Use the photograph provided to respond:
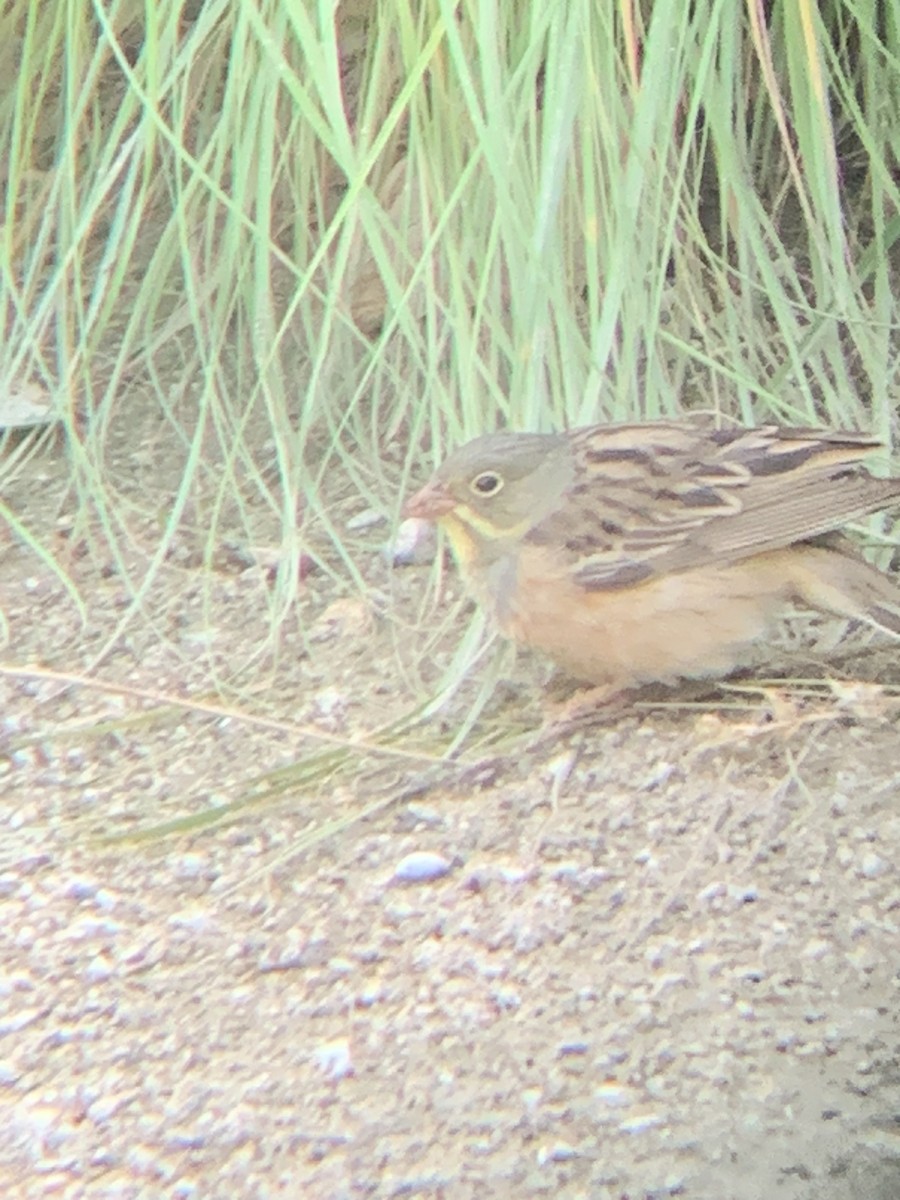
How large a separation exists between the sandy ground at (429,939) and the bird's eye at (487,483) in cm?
31

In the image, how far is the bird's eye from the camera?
10.0ft

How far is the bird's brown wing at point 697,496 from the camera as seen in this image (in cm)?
299

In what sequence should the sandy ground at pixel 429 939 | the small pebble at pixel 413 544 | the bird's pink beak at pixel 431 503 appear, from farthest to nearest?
1. the small pebble at pixel 413 544
2. the bird's pink beak at pixel 431 503
3. the sandy ground at pixel 429 939

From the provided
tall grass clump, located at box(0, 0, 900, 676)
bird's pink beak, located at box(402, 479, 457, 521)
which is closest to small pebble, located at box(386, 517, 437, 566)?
tall grass clump, located at box(0, 0, 900, 676)


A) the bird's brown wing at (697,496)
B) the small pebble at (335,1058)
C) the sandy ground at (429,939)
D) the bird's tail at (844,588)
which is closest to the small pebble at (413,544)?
the sandy ground at (429,939)

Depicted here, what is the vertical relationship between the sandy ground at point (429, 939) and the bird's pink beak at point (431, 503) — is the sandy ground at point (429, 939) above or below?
below

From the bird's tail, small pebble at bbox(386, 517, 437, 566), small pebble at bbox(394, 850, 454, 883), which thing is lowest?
small pebble at bbox(394, 850, 454, 883)

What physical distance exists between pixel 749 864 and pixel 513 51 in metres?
1.58

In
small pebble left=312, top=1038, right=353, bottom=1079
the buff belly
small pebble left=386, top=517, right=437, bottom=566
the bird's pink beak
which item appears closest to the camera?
small pebble left=312, top=1038, right=353, bottom=1079

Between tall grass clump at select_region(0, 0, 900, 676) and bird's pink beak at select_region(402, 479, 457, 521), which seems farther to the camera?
tall grass clump at select_region(0, 0, 900, 676)

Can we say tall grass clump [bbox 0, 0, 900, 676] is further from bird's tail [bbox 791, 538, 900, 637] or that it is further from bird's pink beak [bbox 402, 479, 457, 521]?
bird's tail [bbox 791, 538, 900, 637]

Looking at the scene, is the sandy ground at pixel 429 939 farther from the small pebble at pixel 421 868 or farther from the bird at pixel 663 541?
the bird at pixel 663 541

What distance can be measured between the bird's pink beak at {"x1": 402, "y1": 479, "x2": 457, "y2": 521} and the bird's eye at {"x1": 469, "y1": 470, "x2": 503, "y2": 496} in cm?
5

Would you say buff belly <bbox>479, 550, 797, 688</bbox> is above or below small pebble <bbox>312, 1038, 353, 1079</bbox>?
above
